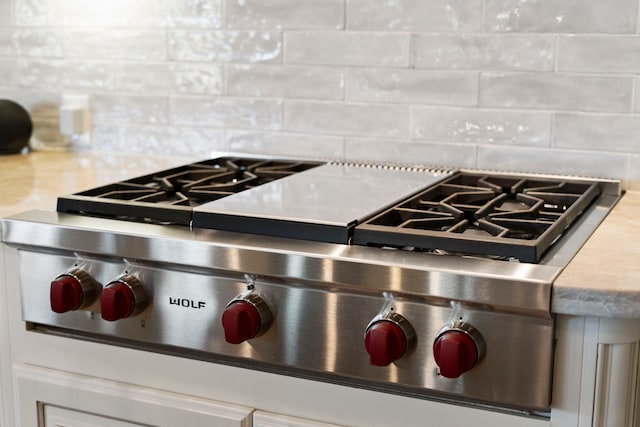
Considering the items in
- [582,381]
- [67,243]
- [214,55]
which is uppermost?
[214,55]

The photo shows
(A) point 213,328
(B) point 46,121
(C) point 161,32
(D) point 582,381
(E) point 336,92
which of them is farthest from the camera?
(B) point 46,121

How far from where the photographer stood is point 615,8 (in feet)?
5.50

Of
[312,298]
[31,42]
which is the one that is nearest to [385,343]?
[312,298]

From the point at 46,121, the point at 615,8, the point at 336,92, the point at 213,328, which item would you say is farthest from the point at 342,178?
the point at 46,121

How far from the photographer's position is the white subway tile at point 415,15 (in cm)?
179

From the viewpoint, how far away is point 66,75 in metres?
2.21

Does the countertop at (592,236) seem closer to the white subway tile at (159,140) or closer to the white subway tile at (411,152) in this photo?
the white subway tile at (159,140)

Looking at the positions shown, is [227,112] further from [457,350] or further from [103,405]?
[457,350]

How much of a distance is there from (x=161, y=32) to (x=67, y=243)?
83 cm

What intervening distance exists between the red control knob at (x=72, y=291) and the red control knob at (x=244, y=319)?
0.85 feet

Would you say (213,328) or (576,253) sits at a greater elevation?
(576,253)

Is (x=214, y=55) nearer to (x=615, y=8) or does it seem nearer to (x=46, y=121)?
(x=46, y=121)

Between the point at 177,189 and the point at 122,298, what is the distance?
38cm

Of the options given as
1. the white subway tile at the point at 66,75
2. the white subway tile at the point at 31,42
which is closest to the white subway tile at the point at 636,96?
the white subway tile at the point at 66,75
